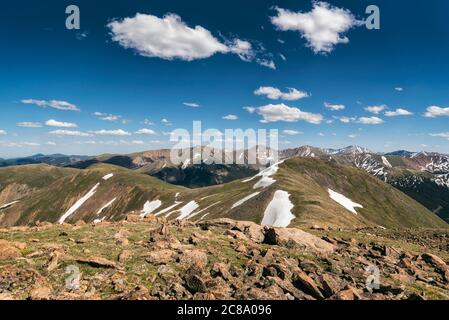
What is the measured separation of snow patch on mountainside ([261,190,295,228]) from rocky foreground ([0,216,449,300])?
48226 mm

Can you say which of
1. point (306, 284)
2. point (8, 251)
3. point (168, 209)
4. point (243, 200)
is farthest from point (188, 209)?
point (306, 284)

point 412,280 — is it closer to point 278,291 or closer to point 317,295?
point 317,295

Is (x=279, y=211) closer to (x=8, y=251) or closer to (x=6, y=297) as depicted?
(x=8, y=251)

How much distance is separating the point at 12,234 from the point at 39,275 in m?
13.4

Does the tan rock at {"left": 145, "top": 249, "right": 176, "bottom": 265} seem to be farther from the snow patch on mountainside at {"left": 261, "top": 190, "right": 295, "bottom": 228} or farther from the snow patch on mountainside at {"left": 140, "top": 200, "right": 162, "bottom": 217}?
the snow patch on mountainside at {"left": 140, "top": 200, "right": 162, "bottom": 217}

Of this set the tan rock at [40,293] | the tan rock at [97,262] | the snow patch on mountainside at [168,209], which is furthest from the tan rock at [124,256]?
the snow patch on mountainside at [168,209]

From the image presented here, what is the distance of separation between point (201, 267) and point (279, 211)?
7337cm

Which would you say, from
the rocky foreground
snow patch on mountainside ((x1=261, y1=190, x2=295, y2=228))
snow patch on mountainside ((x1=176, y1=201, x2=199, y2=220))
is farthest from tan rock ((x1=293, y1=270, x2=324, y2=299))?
snow patch on mountainside ((x1=176, y1=201, x2=199, y2=220))

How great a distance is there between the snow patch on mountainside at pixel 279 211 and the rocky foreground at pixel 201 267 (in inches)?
1899

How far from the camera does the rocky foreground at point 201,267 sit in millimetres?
18359

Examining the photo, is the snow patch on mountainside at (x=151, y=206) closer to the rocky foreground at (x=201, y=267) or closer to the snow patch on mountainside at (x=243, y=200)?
the snow patch on mountainside at (x=243, y=200)

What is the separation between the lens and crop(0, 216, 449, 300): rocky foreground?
18.4 m
